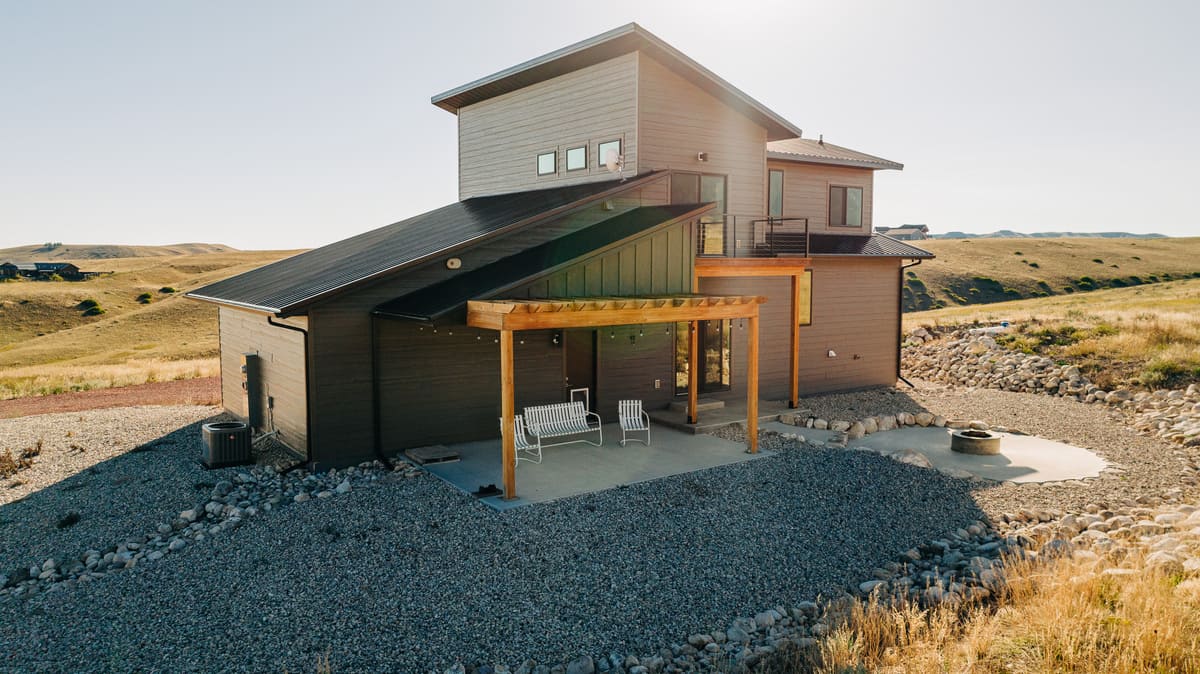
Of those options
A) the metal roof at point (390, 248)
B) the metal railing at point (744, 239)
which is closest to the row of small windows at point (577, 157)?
the metal roof at point (390, 248)

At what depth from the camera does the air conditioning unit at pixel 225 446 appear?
1144 centimetres

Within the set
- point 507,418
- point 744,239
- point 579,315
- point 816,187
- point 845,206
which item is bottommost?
point 507,418

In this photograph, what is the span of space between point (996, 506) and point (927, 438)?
4.08m

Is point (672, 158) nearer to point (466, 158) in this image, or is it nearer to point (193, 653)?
point (466, 158)

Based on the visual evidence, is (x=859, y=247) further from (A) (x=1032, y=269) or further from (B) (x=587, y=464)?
(A) (x=1032, y=269)

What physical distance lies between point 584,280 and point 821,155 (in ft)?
34.8

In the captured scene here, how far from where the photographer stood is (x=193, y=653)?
606cm

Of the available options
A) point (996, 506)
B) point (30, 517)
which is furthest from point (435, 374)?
point (996, 506)

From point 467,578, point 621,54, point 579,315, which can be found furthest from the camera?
point 621,54

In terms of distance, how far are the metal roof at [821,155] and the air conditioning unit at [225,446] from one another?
1307cm

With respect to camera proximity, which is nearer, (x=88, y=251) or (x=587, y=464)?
(x=587, y=464)

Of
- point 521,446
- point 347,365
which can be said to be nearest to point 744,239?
point 521,446

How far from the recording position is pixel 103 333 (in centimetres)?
3994

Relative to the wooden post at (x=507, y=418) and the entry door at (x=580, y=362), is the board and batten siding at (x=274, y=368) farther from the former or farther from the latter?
the entry door at (x=580, y=362)
